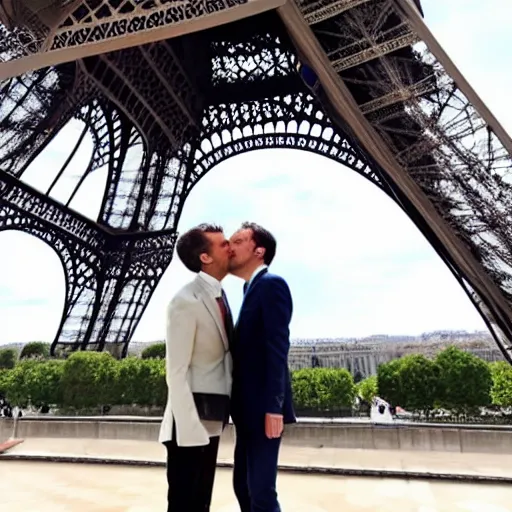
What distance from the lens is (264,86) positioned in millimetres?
19125

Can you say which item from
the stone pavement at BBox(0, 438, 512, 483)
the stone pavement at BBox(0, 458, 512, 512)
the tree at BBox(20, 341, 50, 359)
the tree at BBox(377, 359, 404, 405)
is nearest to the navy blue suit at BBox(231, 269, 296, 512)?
the stone pavement at BBox(0, 458, 512, 512)

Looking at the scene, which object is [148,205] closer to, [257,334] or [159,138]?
[159,138]

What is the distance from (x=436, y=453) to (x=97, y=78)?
43.9ft

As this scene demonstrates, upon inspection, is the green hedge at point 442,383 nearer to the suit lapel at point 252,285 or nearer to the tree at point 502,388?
the tree at point 502,388

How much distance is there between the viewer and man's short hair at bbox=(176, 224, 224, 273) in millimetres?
2600

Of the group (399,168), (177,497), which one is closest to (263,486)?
(177,497)

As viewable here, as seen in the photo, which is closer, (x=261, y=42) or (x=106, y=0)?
(x=106, y=0)

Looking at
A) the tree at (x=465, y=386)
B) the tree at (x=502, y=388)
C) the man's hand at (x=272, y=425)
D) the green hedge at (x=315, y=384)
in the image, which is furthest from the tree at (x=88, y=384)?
the man's hand at (x=272, y=425)

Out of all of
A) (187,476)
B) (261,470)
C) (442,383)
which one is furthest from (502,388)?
(187,476)

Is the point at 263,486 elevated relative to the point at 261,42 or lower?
lower

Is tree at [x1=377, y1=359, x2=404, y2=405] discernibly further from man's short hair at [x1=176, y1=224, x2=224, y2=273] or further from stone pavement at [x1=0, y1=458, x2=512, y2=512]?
man's short hair at [x1=176, y1=224, x2=224, y2=273]

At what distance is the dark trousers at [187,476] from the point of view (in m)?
2.33

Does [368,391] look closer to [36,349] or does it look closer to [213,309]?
[213,309]

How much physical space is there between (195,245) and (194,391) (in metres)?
0.73
